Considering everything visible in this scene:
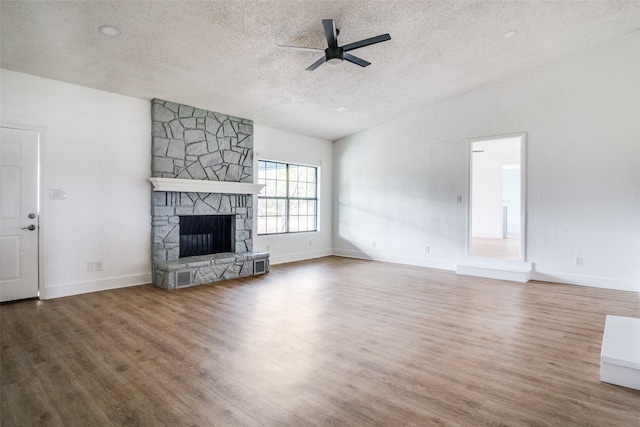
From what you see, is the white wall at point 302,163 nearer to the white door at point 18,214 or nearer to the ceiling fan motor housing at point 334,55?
the ceiling fan motor housing at point 334,55

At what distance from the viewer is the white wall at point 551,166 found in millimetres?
4902

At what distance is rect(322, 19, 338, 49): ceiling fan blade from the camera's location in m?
3.20

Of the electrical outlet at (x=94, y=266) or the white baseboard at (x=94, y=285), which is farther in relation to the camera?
the electrical outlet at (x=94, y=266)

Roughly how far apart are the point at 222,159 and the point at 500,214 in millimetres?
9360

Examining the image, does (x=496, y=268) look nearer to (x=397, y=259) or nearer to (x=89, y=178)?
(x=397, y=259)

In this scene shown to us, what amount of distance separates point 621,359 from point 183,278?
478 cm

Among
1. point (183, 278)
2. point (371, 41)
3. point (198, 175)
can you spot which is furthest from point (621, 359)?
point (198, 175)

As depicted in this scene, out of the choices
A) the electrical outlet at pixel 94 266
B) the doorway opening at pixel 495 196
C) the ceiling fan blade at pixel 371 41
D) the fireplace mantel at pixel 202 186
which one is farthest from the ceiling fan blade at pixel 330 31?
the doorway opening at pixel 495 196

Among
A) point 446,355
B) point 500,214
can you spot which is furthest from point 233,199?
point 500,214

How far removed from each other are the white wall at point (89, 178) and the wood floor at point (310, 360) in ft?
1.71

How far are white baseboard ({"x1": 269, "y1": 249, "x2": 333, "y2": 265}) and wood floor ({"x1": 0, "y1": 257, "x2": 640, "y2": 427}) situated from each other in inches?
92.8

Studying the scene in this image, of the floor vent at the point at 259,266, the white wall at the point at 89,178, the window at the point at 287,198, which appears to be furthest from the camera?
the window at the point at 287,198

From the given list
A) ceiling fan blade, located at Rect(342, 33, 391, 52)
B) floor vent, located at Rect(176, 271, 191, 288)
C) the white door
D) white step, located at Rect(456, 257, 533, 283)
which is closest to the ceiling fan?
ceiling fan blade, located at Rect(342, 33, 391, 52)

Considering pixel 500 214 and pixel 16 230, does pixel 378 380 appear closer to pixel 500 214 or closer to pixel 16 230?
pixel 16 230
